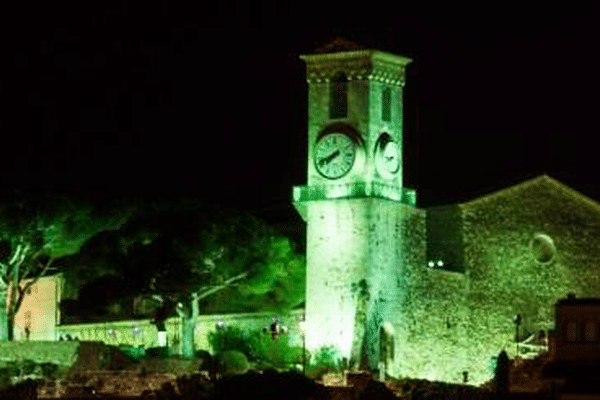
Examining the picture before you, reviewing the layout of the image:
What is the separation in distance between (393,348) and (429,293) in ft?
13.2

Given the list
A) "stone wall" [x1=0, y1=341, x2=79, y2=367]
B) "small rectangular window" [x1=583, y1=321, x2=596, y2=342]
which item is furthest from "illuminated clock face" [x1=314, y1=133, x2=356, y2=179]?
"small rectangular window" [x1=583, y1=321, x2=596, y2=342]

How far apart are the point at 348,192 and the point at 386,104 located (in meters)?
5.14

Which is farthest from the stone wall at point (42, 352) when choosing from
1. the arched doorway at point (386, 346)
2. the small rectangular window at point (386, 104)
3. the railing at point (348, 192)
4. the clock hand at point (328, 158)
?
the small rectangular window at point (386, 104)

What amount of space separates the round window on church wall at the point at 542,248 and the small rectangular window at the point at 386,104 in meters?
11.0

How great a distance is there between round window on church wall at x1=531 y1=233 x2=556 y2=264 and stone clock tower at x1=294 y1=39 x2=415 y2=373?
8844 mm

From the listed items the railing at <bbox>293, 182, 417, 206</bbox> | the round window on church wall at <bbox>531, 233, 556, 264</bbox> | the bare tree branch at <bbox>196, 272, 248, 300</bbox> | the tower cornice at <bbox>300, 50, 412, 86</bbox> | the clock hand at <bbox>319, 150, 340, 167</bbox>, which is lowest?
the bare tree branch at <bbox>196, 272, 248, 300</bbox>

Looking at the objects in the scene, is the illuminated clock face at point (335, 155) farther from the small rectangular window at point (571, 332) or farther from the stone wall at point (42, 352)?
the small rectangular window at point (571, 332)

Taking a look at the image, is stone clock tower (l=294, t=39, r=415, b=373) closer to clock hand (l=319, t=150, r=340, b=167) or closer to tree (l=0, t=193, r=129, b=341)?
clock hand (l=319, t=150, r=340, b=167)

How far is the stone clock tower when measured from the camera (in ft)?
374

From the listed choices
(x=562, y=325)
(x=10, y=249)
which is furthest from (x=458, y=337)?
(x=10, y=249)

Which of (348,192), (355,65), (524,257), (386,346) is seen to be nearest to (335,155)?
(348,192)

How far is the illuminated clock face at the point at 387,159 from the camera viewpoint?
116 m

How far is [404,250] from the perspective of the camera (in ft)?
384

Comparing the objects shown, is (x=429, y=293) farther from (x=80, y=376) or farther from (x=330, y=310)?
(x=80, y=376)
